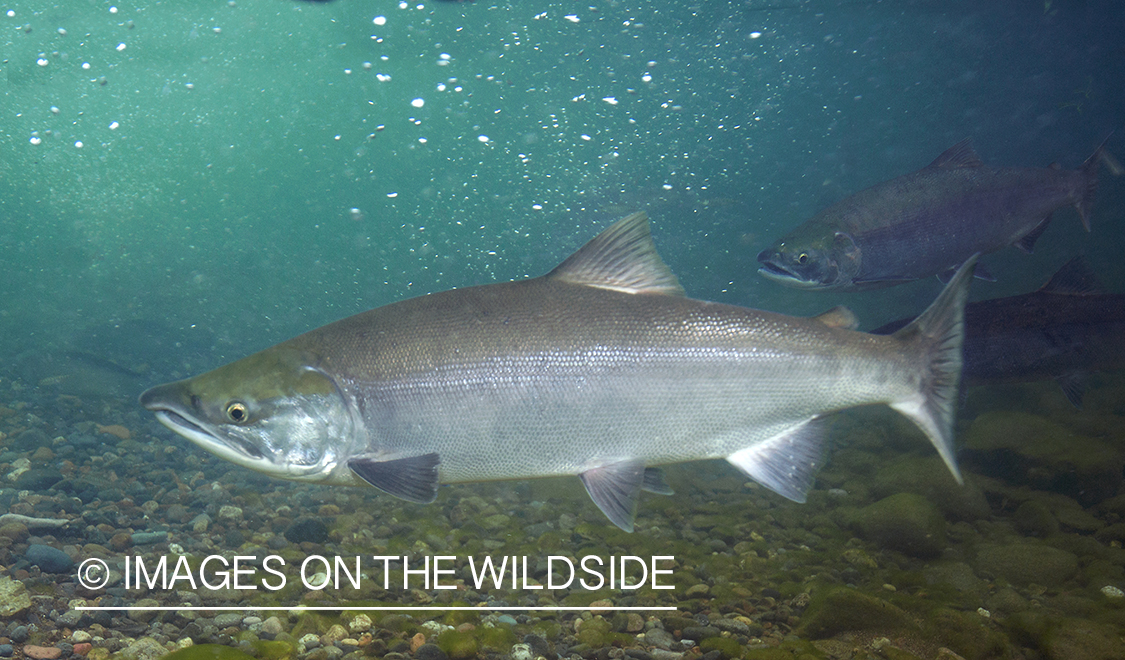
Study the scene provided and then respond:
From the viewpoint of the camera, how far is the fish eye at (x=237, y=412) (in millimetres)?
2266

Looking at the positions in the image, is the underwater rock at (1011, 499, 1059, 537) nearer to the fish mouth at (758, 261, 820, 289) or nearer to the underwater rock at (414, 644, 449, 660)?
the fish mouth at (758, 261, 820, 289)

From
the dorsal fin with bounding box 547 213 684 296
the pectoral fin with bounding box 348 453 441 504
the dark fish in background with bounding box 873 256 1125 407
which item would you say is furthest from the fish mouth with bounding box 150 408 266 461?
the dark fish in background with bounding box 873 256 1125 407

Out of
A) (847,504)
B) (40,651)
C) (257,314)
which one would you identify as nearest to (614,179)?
(257,314)

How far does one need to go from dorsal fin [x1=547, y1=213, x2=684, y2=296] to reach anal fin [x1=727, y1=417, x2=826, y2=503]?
820mm

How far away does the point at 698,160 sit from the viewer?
164ft

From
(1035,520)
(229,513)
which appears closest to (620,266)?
(229,513)

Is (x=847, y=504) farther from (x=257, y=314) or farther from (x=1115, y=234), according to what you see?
(x=257, y=314)

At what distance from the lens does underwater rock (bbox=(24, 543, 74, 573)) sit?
2764mm

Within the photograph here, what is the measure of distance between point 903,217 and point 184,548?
20.0 feet

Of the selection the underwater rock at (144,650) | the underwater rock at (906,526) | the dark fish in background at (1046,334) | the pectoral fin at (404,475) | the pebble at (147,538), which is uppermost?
the dark fish in background at (1046,334)

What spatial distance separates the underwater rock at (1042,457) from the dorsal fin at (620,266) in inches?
157

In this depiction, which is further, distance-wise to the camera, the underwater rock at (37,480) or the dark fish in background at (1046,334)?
the dark fish in background at (1046,334)

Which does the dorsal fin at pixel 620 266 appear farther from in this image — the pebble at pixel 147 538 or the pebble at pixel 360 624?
the pebble at pixel 147 538

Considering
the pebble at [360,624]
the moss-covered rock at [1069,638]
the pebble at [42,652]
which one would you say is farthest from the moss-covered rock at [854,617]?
the pebble at [42,652]
